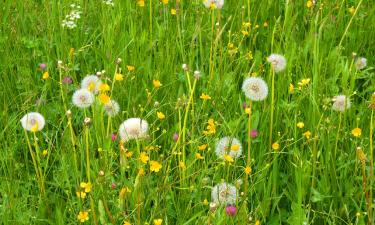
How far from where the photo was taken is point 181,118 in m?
2.14

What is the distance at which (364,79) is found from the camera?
2.55m

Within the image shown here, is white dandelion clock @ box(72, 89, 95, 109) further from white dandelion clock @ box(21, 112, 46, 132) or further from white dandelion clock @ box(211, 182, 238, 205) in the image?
white dandelion clock @ box(211, 182, 238, 205)

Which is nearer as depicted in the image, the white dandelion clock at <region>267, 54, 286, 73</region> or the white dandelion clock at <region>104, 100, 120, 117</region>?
the white dandelion clock at <region>104, 100, 120, 117</region>

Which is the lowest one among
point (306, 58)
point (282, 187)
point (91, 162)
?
point (282, 187)

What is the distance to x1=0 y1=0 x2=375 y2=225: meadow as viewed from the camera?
68.4 inches

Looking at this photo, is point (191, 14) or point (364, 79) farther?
point (191, 14)

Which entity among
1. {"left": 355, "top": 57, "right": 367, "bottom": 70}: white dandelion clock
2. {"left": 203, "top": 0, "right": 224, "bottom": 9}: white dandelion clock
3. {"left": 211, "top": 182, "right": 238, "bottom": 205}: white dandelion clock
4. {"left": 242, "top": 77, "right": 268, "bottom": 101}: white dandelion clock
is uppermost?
{"left": 203, "top": 0, "right": 224, "bottom": 9}: white dandelion clock

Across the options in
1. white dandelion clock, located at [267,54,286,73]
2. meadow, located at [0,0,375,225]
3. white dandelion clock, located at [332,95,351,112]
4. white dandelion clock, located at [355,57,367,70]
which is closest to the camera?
meadow, located at [0,0,375,225]

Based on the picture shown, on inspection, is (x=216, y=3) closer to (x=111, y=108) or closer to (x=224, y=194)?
(x=111, y=108)

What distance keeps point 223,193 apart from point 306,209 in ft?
0.86

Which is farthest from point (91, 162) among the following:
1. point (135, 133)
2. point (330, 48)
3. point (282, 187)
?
point (330, 48)

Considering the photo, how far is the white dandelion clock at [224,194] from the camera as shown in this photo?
1.67 meters

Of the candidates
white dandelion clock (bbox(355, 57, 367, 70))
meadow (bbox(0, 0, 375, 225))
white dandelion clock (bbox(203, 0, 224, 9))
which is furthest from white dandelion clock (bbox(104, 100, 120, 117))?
white dandelion clock (bbox(355, 57, 367, 70))

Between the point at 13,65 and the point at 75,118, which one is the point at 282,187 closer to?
the point at 75,118
